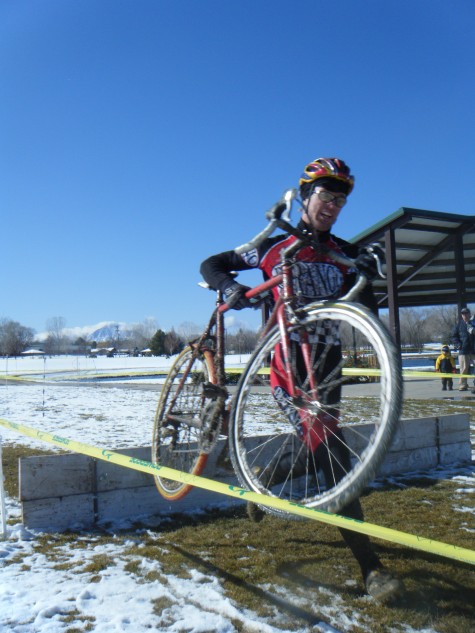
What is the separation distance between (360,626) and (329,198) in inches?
84.2

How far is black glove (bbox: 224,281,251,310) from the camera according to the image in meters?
2.78

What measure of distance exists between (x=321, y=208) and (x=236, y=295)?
620 millimetres

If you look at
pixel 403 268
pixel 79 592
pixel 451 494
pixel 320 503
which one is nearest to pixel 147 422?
pixel 451 494

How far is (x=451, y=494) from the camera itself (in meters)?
5.20

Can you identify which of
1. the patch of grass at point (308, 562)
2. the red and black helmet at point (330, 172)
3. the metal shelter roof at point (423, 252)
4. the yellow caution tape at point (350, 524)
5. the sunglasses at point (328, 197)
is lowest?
the patch of grass at point (308, 562)

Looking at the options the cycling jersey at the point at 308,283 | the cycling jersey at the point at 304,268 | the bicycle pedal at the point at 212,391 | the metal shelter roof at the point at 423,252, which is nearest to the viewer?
the cycling jersey at the point at 308,283

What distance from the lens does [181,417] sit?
3719 mm

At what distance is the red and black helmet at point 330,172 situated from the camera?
8.05 feet

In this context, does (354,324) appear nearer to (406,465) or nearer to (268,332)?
(268,332)

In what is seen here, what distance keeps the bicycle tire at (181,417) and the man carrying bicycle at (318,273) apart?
0.76 metres

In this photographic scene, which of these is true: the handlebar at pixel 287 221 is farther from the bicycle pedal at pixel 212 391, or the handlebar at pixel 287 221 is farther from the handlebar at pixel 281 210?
the bicycle pedal at pixel 212 391

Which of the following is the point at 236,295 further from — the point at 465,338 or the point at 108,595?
the point at 465,338

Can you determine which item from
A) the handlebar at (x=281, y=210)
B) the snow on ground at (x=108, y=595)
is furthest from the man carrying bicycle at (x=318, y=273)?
the snow on ground at (x=108, y=595)

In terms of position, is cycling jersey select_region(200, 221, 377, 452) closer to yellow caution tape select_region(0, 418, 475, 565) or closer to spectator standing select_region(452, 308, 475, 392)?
yellow caution tape select_region(0, 418, 475, 565)
